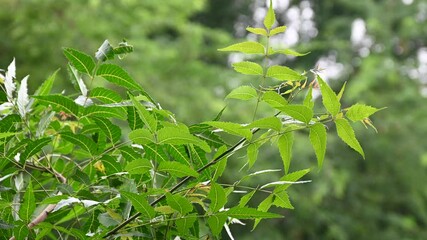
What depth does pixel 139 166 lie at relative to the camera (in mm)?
757

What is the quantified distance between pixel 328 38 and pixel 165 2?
3.82 metres

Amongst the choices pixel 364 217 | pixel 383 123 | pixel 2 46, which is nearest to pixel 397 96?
pixel 383 123

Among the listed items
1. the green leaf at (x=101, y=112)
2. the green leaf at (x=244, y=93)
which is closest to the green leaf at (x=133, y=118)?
the green leaf at (x=101, y=112)

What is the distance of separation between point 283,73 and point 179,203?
188mm

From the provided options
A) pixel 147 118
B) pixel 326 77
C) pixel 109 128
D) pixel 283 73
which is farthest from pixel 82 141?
pixel 326 77

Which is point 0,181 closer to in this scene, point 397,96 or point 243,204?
point 243,204

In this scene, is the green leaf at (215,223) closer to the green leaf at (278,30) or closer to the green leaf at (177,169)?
the green leaf at (177,169)

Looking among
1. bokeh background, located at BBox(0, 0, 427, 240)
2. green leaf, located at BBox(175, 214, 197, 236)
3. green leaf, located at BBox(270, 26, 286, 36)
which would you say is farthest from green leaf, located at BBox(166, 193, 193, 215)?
bokeh background, located at BBox(0, 0, 427, 240)

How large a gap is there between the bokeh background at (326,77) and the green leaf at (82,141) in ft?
16.4

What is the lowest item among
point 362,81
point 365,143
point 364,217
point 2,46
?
point 364,217

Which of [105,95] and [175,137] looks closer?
[175,137]

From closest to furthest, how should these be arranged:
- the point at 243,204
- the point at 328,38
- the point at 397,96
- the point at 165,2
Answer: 1. the point at 243,204
2. the point at 165,2
3. the point at 397,96
4. the point at 328,38

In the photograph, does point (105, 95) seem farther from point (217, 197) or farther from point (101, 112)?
point (217, 197)

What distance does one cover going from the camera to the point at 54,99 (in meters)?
0.81
